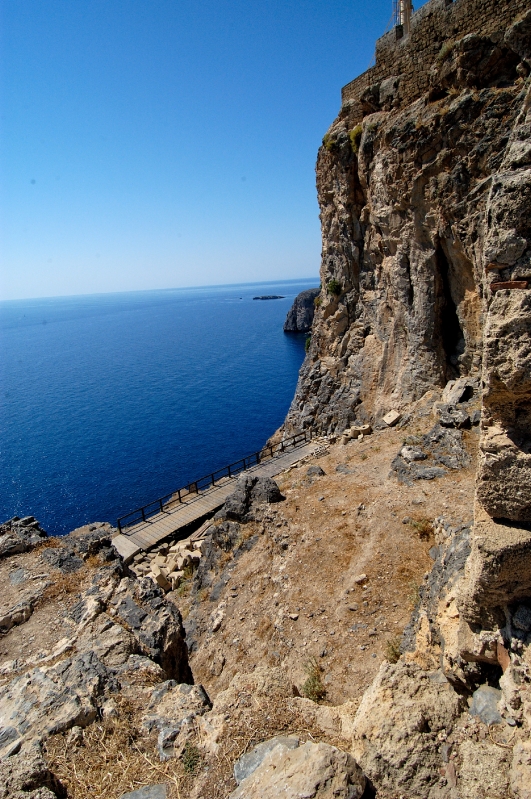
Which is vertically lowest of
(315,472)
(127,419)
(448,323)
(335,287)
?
(127,419)

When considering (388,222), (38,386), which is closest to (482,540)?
(388,222)

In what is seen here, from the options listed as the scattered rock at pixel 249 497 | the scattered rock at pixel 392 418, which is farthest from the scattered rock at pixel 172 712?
the scattered rock at pixel 392 418

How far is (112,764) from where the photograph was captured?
5297mm

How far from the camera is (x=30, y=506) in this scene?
1420 inches

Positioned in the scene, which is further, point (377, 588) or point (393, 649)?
point (377, 588)

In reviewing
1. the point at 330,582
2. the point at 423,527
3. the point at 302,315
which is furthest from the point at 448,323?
the point at 302,315

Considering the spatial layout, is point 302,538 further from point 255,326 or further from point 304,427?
point 255,326

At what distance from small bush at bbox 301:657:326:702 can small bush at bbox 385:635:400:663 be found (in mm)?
1380

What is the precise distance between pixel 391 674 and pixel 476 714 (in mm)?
956

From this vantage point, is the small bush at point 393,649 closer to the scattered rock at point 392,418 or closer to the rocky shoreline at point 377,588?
the rocky shoreline at point 377,588

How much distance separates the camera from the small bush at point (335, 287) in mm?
29938

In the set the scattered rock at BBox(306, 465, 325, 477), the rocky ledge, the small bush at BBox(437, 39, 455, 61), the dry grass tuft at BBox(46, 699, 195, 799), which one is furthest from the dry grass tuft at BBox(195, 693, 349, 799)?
the rocky ledge

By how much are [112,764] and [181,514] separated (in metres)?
17.1

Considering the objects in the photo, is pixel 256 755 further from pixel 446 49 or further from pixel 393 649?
pixel 446 49
